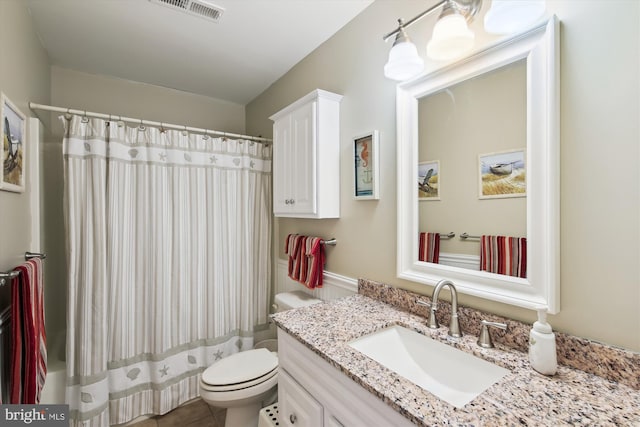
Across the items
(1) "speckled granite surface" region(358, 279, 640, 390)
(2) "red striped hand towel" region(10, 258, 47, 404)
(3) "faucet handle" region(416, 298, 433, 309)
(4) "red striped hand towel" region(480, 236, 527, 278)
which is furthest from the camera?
(3) "faucet handle" region(416, 298, 433, 309)

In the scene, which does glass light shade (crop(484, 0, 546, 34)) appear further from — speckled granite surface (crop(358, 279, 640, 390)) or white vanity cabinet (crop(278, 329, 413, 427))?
white vanity cabinet (crop(278, 329, 413, 427))

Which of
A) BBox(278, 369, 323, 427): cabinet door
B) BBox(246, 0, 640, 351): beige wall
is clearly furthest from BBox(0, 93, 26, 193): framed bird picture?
BBox(246, 0, 640, 351): beige wall

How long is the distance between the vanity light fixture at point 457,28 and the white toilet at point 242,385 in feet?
5.69

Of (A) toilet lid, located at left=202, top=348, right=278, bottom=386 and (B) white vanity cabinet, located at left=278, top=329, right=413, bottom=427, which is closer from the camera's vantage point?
(B) white vanity cabinet, located at left=278, top=329, right=413, bottom=427

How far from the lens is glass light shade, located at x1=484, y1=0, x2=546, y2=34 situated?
848 millimetres

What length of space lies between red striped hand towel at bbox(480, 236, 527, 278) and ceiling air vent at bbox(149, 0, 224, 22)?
180 centimetres

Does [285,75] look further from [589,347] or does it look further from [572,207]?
[589,347]

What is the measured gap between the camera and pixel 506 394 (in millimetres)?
720

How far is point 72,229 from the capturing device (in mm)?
1667

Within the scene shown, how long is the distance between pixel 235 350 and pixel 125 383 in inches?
28.8

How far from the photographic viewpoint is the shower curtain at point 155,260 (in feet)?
5.54

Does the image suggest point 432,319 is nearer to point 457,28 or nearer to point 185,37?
point 457,28

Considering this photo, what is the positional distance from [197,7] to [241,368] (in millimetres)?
2079

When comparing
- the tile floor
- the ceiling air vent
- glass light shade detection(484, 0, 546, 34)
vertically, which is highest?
the ceiling air vent
